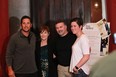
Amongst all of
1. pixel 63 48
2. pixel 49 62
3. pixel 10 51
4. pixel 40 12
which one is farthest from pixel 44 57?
pixel 40 12

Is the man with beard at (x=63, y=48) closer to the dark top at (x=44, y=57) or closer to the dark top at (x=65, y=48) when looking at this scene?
the dark top at (x=65, y=48)

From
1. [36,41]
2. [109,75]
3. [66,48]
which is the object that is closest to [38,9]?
[36,41]

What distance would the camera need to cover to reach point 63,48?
2.58 meters

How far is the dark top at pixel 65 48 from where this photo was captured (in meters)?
2.56

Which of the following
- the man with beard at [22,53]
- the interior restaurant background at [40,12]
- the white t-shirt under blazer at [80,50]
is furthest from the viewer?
the interior restaurant background at [40,12]

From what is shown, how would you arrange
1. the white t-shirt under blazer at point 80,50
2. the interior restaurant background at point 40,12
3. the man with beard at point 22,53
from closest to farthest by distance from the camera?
the white t-shirt under blazer at point 80,50 < the man with beard at point 22,53 < the interior restaurant background at point 40,12

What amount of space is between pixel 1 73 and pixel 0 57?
19 cm

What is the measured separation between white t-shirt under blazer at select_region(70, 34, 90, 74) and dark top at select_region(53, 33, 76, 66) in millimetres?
140

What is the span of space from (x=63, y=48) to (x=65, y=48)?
2 cm

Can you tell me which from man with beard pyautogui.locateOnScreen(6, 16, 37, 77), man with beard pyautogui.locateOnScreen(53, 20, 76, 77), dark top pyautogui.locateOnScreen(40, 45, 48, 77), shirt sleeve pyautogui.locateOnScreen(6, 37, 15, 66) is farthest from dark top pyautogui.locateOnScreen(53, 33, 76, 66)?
shirt sleeve pyautogui.locateOnScreen(6, 37, 15, 66)

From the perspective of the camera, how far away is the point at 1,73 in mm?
2746

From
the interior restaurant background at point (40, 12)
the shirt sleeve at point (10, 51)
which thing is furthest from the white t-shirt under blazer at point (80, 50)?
the shirt sleeve at point (10, 51)

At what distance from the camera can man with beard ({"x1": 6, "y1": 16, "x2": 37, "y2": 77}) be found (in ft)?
8.33

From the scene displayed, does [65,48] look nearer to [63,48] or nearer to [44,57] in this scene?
[63,48]
